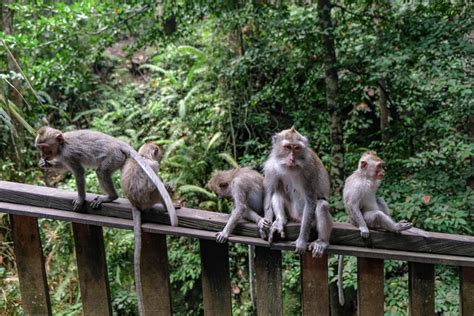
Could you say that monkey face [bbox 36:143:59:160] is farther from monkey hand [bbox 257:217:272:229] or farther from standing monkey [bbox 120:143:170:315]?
monkey hand [bbox 257:217:272:229]

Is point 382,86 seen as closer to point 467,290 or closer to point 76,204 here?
point 467,290

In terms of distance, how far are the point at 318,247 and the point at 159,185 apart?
791 millimetres

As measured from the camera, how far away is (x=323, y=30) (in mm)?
4484

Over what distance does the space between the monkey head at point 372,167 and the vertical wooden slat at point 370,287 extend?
40.1 inches

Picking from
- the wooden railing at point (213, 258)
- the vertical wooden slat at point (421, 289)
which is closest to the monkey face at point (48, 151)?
the wooden railing at point (213, 258)

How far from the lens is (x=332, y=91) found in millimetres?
4691

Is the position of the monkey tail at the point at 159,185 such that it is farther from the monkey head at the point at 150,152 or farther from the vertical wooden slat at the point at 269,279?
the vertical wooden slat at the point at 269,279

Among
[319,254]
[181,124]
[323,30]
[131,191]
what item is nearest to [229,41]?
[181,124]

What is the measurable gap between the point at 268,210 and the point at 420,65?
85.1 inches

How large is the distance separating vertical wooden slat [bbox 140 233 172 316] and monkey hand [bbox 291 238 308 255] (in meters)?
0.56

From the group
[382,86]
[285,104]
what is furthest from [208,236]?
[285,104]

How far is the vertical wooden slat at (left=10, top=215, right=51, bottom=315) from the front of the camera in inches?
88.0

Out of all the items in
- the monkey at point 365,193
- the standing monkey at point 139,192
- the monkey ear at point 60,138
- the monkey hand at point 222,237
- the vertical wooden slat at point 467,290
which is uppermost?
the monkey ear at point 60,138

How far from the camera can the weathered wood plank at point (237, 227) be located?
6.03 ft
